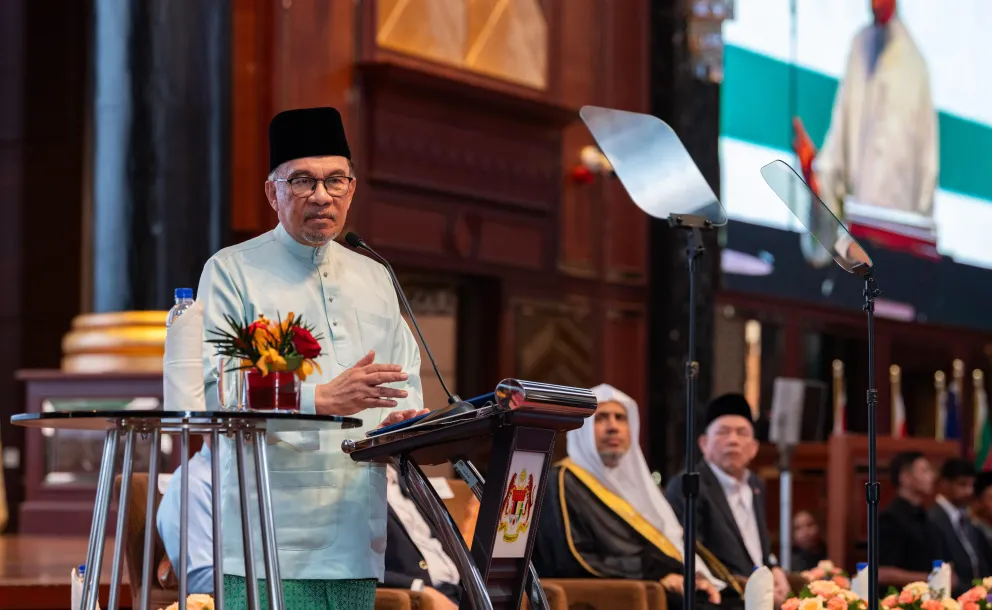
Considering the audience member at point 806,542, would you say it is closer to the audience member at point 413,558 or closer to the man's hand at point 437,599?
the audience member at point 413,558

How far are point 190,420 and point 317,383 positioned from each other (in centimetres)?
52

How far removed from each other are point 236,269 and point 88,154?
12.9 feet

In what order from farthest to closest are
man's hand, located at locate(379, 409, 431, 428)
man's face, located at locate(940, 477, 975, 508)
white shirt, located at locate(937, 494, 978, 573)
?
1. man's face, located at locate(940, 477, 975, 508)
2. white shirt, located at locate(937, 494, 978, 573)
3. man's hand, located at locate(379, 409, 431, 428)

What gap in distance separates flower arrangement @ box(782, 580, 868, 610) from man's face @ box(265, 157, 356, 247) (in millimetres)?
1974

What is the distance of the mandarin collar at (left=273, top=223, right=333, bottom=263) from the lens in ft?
9.82

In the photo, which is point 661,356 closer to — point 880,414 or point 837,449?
point 837,449

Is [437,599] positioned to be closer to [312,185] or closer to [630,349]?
[312,185]

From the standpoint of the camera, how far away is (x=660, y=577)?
5477 millimetres

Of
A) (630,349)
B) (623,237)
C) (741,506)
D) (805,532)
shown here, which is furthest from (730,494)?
(623,237)

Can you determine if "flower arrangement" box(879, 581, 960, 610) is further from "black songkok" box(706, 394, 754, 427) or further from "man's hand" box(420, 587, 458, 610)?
"black songkok" box(706, 394, 754, 427)

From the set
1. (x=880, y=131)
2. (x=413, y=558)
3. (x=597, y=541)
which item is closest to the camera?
(x=413, y=558)

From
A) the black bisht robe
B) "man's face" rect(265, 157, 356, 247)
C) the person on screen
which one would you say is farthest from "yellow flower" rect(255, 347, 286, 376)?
the person on screen

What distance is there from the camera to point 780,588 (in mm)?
5480

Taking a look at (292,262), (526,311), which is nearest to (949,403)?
(526,311)
